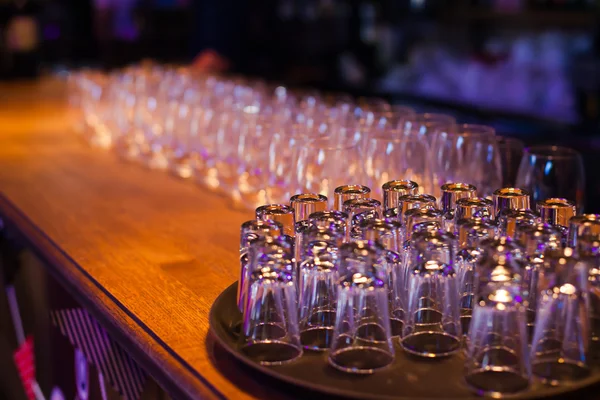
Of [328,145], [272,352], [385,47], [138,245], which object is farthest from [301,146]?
[385,47]

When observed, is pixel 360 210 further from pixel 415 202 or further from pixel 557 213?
pixel 557 213

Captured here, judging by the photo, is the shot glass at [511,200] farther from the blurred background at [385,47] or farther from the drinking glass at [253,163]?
the blurred background at [385,47]

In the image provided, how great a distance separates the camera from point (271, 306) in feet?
4.11

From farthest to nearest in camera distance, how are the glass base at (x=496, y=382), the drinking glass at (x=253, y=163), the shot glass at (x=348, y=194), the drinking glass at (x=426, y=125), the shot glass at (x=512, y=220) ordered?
the drinking glass at (x=253, y=163) < the drinking glass at (x=426, y=125) < the shot glass at (x=348, y=194) < the shot glass at (x=512, y=220) < the glass base at (x=496, y=382)

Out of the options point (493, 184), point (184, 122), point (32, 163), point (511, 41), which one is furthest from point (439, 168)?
point (511, 41)

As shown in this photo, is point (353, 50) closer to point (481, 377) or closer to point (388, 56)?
point (388, 56)

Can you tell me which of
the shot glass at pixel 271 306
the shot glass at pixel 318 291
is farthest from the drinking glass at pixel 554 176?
the shot glass at pixel 271 306

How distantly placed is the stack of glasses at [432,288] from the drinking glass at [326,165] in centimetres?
46

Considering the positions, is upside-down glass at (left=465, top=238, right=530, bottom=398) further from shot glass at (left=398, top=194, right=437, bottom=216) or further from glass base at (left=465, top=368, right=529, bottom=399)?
shot glass at (left=398, top=194, right=437, bottom=216)

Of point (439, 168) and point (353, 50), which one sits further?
point (353, 50)

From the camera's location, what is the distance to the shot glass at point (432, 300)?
48.5 inches

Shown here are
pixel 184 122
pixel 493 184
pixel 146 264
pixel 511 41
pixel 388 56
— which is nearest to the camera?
pixel 146 264

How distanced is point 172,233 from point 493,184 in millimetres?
782

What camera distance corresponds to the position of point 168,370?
1257 mm
